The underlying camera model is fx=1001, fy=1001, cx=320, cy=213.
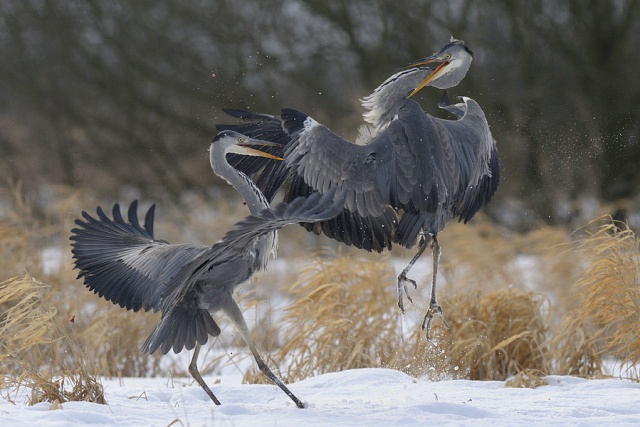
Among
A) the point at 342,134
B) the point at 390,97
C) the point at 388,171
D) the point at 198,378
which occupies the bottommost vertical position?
the point at 198,378

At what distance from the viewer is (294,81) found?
1348 cm

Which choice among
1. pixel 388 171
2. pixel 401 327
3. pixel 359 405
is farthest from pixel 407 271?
pixel 401 327

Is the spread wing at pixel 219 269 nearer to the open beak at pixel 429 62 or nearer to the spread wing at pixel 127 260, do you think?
the spread wing at pixel 127 260

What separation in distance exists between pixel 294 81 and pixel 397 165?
8.84 m

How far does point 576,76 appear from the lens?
11.9m

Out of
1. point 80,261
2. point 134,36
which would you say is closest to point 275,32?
point 134,36

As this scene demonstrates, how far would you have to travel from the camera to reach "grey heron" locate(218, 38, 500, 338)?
4.80 metres

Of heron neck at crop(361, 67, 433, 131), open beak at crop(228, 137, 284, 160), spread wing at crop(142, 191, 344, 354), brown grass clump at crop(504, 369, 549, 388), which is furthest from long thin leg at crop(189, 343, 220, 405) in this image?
brown grass clump at crop(504, 369, 549, 388)

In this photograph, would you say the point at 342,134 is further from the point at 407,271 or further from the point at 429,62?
the point at 407,271

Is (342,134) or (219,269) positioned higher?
(342,134)

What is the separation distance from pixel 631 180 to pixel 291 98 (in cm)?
461

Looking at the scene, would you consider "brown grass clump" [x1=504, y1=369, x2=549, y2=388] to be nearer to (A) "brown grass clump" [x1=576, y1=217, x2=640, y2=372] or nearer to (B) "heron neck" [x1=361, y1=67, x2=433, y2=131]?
(A) "brown grass clump" [x1=576, y1=217, x2=640, y2=372]

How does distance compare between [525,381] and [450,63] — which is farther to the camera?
[525,381]

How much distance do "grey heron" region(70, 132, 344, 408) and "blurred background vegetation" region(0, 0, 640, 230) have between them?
24.0 ft
